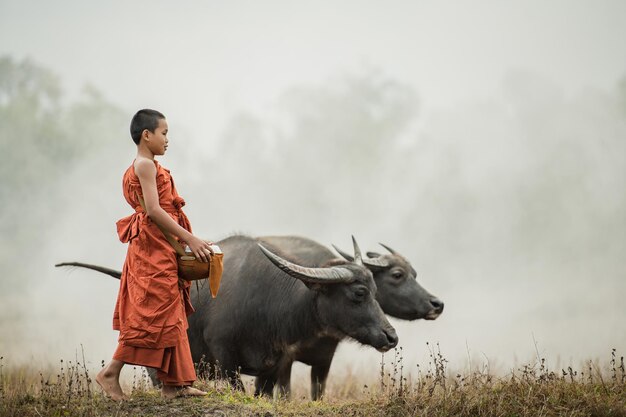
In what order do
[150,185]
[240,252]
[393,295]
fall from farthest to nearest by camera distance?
1. [393,295]
2. [240,252]
3. [150,185]

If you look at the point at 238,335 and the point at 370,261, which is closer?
the point at 238,335

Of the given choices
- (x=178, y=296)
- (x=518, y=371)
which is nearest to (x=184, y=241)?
(x=178, y=296)

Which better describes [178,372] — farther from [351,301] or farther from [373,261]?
[373,261]

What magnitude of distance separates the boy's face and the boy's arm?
15cm

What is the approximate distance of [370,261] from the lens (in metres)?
11.7

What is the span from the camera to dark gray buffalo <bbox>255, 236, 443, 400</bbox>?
1058cm

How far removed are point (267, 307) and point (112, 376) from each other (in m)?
3.30

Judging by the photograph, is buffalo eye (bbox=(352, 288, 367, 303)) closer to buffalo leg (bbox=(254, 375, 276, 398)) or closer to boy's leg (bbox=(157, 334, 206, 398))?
buffalo leg (bbox=(254, 375, 276, 398))

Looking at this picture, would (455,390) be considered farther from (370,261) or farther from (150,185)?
(370,261)

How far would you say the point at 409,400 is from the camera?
301 inches

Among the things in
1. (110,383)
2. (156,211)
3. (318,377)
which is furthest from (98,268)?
(318,377)

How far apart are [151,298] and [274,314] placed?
130 inches

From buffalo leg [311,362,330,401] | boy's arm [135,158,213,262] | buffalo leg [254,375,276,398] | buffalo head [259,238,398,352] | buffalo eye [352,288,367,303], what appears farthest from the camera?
buffalo leg [311,362,330,401]

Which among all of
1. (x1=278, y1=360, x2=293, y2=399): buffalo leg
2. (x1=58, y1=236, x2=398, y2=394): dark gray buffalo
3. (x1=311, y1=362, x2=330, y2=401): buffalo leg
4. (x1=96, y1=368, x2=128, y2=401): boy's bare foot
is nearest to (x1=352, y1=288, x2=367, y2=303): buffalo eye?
(x1=58, y1=236, x2=398, y2=394): dark gray buffalo
